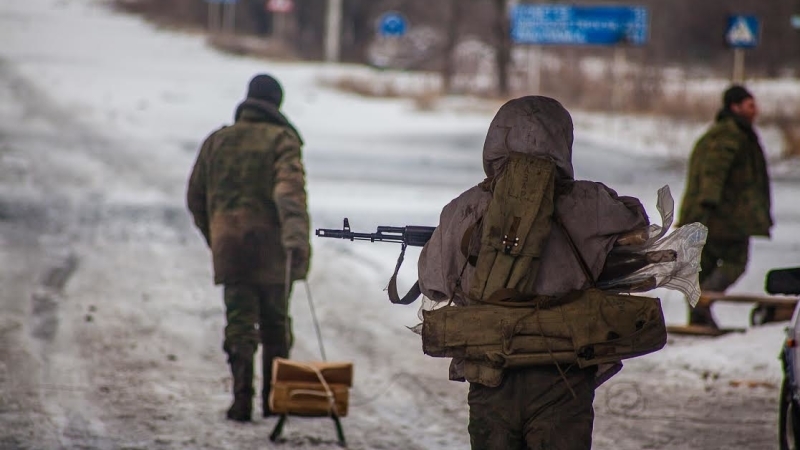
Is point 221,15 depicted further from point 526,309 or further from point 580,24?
point 526,309

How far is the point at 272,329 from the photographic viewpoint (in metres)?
7.34

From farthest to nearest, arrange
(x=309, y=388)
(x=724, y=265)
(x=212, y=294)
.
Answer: (x=212, y=294), (x=724, y=265), (x=309, y=388)

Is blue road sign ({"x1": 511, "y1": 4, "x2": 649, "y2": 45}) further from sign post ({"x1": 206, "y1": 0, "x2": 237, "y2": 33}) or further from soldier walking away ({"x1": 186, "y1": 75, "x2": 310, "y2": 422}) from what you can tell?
sign post ({"x1": 206, "y1": 0, "x2": 237, "y2": 33})

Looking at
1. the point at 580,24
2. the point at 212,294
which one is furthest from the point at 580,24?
the point at 212,294

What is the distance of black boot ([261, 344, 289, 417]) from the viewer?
7371 mm

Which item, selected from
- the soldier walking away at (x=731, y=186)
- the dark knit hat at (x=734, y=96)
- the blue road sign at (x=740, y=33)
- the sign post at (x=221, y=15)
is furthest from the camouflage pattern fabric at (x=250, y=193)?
the sign post at (x=221, y=15)

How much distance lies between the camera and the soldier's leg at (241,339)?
7.13 metres

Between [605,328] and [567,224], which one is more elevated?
[567,224]

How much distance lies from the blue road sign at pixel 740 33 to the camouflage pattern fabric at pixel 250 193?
1459 cm

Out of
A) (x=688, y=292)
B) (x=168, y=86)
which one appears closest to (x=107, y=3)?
(x=168, y=86)

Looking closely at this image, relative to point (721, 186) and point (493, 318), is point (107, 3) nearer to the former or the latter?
point (721, 186)

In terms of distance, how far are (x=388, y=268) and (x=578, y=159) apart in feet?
33.2

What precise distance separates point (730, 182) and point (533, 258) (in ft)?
19.7

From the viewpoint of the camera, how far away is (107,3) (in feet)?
174
